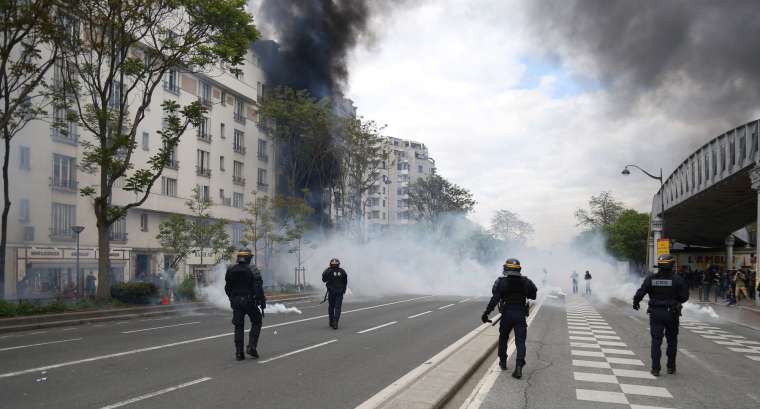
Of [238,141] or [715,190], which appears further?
[238,141]

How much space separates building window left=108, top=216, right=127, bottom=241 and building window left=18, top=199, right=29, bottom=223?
6.22 meters

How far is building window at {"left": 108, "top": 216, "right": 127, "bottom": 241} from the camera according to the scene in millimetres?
35469

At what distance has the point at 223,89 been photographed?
47.0 meters

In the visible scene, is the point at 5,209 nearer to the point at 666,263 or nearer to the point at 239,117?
the point at 666,263

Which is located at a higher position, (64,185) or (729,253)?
(64,185)

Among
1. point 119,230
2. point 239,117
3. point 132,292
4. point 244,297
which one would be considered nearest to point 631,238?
point 239,117

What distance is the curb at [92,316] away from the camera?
51.9 feet

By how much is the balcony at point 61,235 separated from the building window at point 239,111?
1984cm

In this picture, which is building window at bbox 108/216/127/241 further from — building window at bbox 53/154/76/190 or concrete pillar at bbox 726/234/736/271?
concrete pillar at bbox 726/234/736/271

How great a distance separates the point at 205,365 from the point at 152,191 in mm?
32121

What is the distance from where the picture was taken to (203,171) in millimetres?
44188

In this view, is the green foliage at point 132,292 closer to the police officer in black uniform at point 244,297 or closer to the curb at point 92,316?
the curb at point 92,316

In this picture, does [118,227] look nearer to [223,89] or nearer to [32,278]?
[32,278]

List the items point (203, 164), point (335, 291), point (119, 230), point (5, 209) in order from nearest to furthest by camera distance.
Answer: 1. point (335, 291)
2. point (5, 209)
3. point (119, 230)
4. point (203, 164)
